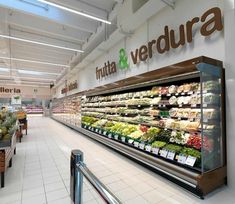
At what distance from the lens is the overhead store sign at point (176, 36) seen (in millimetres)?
3154

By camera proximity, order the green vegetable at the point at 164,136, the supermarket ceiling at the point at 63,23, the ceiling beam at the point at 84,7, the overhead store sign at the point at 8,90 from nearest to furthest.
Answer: the green vegetable at the point at 164,136, the supermarket ceiling at the point at 63,23, the ceiling beam at the point at 84,7, the overhead store sign at the point at 8,90

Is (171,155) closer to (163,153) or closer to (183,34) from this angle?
(163,153)

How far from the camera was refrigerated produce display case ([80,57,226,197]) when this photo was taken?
2.74 m

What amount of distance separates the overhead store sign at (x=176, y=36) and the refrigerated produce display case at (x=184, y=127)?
0.82m

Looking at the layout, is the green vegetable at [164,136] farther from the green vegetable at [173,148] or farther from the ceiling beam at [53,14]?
the ceiling beam at [53,14]

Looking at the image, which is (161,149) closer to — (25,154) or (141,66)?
(141,66)

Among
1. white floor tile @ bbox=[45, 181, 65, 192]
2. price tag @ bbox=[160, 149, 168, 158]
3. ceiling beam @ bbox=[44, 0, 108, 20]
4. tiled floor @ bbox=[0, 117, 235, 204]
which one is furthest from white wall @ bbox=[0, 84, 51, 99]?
price tag @ bbox=[160, 149, 168, 158]

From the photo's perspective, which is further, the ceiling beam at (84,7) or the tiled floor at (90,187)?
the ceiling beam at (84,7)

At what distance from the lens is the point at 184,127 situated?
3.22 meters

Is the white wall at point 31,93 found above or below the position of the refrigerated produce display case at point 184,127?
above

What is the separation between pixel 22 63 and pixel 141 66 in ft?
37.1

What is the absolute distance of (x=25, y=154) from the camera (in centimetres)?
503

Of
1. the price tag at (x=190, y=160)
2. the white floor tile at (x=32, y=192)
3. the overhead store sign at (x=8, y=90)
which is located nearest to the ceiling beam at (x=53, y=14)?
Answer: the white floor tile at (x=32, y=192)

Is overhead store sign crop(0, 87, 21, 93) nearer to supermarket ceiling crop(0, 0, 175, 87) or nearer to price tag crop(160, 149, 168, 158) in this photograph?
supermarket ceiling crop(0, 0, 175, 87)
